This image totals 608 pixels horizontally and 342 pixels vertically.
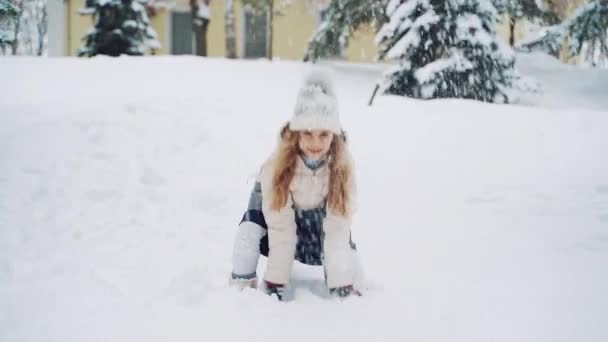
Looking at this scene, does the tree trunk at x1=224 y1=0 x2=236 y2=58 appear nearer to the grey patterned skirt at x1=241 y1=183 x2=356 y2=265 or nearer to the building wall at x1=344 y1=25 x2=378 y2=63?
the building wall at x1=344 y1=25 x2=378 y2=63

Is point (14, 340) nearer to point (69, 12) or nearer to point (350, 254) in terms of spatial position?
point (350, 254)

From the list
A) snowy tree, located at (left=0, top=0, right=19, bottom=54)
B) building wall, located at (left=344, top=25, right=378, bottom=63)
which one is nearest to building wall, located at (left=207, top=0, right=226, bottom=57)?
building wall, located at (left=344, top=25, right=378, bottom=63)

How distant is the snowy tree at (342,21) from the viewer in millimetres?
10719

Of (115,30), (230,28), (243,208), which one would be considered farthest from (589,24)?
(115,30)

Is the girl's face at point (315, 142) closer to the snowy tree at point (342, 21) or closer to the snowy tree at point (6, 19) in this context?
the snowy tree at point (6, 19)

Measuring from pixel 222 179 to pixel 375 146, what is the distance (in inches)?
74.5

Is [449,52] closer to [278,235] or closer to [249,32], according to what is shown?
[278,235]

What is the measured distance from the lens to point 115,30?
16.1 meters

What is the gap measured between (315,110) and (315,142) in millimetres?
163

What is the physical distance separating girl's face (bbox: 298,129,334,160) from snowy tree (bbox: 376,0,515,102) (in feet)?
21.2

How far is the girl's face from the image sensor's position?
116 inches

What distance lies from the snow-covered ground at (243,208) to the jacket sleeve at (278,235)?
0.17 meters

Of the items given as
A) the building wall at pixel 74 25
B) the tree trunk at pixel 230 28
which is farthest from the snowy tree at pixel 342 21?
the building wall at pixel 74 25

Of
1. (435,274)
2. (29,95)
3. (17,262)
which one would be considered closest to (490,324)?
(435,274)
